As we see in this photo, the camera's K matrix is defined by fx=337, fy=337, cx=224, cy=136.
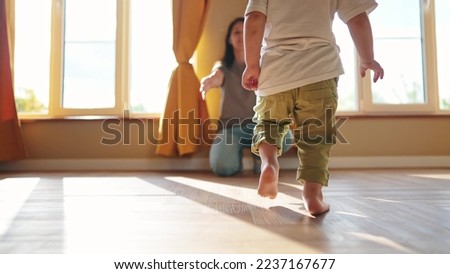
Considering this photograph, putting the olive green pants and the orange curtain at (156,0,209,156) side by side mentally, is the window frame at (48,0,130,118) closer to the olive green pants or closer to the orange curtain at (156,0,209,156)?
the orange curtain at (156,0,209,156)

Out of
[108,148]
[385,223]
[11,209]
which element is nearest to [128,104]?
[108,148]

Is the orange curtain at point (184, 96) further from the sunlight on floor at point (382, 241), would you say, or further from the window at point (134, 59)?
the sunlight on floor at point (382, 241)

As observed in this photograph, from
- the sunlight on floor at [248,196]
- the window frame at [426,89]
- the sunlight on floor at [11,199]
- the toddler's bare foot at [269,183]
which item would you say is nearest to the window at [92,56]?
the sunlight on floor at [11,199]

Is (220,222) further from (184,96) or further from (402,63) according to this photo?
(402,63)

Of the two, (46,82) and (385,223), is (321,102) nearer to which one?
(385,223)

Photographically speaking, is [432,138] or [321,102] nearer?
[321,102]

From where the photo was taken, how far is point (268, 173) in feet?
3.04

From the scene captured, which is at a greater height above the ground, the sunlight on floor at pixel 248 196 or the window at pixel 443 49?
the window at pixel 443 49

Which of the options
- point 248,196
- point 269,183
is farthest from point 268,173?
point 248,196

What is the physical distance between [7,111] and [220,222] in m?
2.22

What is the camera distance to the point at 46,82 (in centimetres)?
270

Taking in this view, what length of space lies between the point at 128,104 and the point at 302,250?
7.49 feet

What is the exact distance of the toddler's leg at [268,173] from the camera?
92 cm

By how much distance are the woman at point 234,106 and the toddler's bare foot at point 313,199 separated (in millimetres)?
1264
